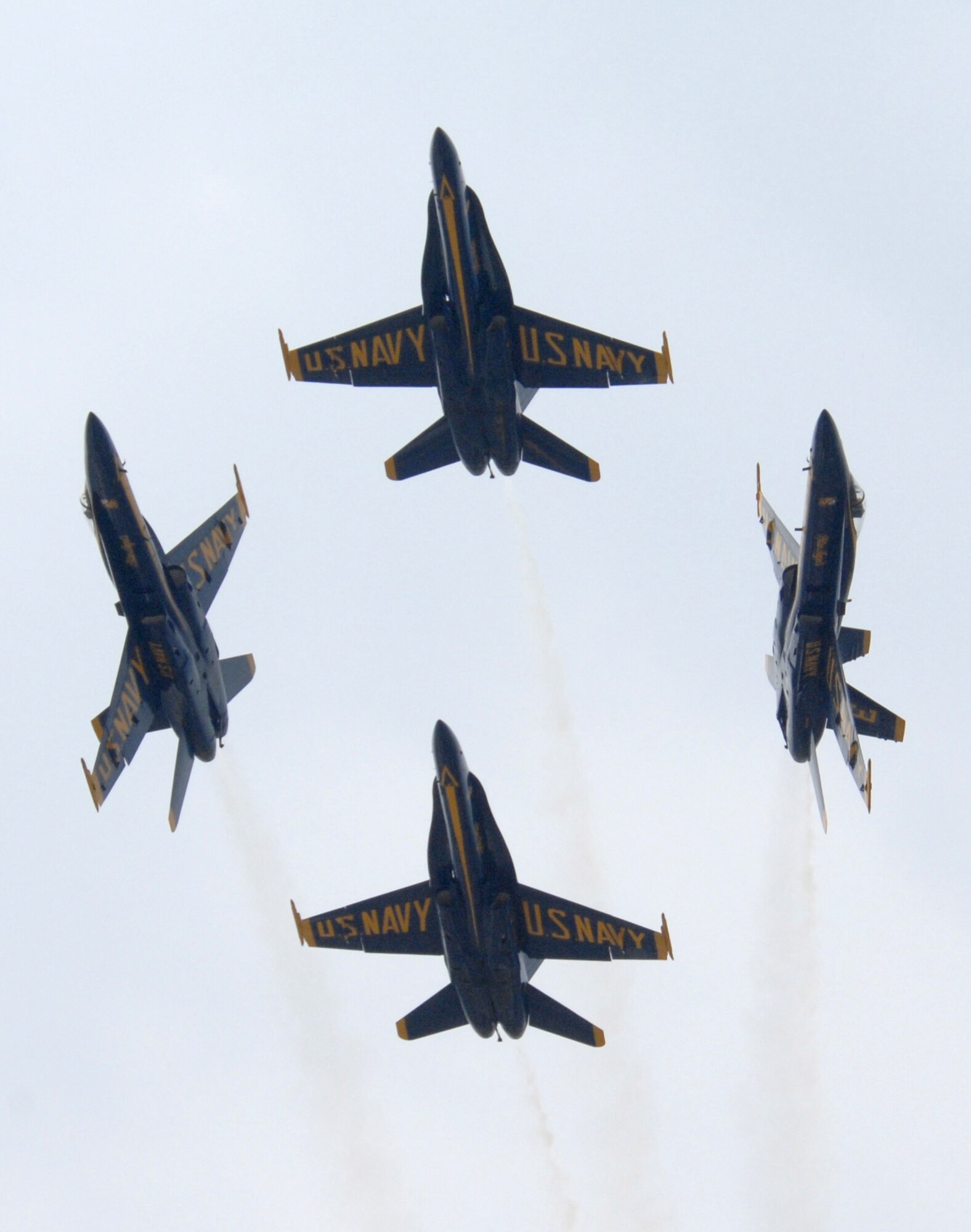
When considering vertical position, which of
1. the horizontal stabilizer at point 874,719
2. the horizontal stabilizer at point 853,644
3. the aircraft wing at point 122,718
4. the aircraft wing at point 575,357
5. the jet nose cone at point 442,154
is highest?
the jet nose cone at point 442,154

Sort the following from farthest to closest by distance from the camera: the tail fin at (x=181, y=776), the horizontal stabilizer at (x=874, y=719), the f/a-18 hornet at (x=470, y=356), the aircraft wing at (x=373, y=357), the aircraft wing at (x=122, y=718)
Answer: the horizontal stabilizer at (x=874, y=719), the aircraft wing at (x=373, y=357), the tail fin at (x=181, y=776), the aircraft wing at (x=122, y=718), the f/a-18 hornet at (x=470, y=356)

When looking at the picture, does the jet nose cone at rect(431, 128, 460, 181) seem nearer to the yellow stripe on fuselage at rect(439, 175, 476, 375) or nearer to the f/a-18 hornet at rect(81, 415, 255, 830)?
the yellow stripe on fuselage at rect(439, 175, 476, 375)

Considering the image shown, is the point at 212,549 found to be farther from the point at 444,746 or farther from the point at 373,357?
the point at 444,746

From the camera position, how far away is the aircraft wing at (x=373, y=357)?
55844 mm

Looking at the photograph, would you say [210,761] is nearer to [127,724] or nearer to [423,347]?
[127,724]

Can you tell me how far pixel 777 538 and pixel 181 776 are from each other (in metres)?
19.1

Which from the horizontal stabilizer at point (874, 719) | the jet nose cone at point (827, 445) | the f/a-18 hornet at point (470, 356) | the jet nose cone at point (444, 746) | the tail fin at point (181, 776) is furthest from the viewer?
the horizontal stabilizer at point (874, 719)

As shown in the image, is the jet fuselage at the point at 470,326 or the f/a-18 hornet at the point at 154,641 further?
the jet fuselage at the point at 470,326

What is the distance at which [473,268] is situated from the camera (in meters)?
51.7

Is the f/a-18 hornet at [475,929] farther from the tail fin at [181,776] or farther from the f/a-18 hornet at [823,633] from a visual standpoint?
the f/a-18 hornet at [823,633]

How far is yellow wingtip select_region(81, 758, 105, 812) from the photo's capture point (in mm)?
52719

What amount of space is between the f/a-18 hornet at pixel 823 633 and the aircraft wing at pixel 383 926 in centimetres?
1102

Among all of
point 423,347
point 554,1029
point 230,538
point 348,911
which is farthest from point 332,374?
point 554,1029

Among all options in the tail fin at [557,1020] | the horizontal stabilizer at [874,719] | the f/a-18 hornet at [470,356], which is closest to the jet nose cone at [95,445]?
the f/a-18 hornet at [470,356]
